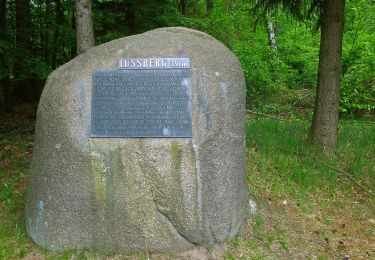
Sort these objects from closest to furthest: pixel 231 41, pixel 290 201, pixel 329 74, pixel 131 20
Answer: pixel 290 201
pixel 329 74
pixel 131 20
pixel 231 41

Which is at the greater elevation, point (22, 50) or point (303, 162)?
point (22, 50)

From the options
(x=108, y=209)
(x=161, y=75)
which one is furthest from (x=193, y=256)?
(x=161, y=75)

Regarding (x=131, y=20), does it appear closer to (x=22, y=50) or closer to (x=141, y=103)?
(x=22, y=50)

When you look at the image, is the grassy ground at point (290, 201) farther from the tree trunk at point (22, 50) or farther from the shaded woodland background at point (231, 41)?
the shaded woodland background at point (231, 41)

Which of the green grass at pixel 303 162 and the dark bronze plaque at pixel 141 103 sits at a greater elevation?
the dark bronze plaque at pixel 141 103

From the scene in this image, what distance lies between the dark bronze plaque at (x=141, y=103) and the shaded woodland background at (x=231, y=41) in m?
3.84

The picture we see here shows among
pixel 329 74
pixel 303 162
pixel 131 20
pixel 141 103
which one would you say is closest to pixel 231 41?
pixel 131 20

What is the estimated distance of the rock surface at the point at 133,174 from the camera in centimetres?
398

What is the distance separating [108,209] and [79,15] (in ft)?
9.65

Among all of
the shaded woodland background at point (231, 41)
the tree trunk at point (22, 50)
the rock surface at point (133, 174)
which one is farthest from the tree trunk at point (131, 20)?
the rock surface at point (133, 174)

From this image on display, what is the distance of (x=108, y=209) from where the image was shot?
4004 mm

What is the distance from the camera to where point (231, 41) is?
11.5 meters

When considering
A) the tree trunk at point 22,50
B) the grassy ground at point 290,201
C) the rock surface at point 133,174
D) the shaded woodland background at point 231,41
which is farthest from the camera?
the shaded woodland background at point 231,41

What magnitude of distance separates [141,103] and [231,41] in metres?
7.78
